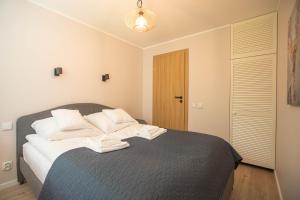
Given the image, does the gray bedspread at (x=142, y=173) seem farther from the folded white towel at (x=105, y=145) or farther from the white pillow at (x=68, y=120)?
the white pillow at (x=68, y=120)

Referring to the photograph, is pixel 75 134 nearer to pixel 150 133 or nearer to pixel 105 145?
pixel 105 145

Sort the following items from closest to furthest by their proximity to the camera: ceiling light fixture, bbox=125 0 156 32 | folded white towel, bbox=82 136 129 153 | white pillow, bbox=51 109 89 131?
folded white towel, bbox=82 136 129 153, ceiling light fixture, bbox=125 0 156 32, white pillow, bbox=51 109 89 131

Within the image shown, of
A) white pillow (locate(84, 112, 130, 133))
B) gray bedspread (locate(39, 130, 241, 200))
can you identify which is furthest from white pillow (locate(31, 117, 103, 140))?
gray bedspread (locate(39, 130, 241, 200))

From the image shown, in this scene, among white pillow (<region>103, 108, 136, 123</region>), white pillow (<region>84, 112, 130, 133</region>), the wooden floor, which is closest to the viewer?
the wooden floor

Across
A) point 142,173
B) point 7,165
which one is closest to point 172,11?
point 142,173

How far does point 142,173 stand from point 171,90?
8.84 feet

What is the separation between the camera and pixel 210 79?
10.1ft

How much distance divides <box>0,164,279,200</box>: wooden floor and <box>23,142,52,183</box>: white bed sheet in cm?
42

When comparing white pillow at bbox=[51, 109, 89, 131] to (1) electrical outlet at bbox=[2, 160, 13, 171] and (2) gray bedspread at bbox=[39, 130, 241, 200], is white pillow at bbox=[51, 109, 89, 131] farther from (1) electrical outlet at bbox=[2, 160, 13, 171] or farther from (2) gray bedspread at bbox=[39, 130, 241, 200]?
(1) electrical outlet at bbox=[2, 160, 13, 171]

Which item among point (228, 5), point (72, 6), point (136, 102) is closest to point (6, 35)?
point (72, 6)

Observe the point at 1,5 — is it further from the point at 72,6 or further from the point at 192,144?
the point at 192,144

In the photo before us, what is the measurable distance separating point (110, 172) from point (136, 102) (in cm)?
295

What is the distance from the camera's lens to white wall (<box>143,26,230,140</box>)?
9.52 ft

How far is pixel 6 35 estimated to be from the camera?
2100mm
